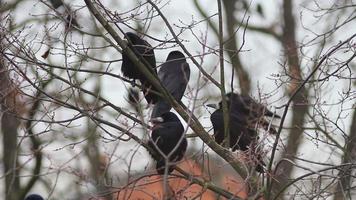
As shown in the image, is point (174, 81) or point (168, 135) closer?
point (168, 135)

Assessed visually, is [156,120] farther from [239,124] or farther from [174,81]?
[239,124]

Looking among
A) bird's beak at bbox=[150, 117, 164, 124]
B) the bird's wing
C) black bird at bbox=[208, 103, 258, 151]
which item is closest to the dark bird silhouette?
black bird at bbox=[208, 103, 258, 151]

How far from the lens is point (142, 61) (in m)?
8.77

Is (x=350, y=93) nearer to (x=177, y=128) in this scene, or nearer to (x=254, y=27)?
(x=177, y=128)

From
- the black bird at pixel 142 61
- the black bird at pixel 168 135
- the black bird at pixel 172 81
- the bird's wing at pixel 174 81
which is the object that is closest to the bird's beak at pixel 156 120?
the black bird at pixel 168 135

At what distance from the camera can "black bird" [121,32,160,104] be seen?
8.73 m

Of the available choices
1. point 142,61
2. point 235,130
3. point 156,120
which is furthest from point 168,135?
point 235,130

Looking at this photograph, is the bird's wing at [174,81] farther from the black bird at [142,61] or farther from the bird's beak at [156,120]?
the bird's beak at [156,120]

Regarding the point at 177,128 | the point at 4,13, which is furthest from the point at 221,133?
the point at 4,13

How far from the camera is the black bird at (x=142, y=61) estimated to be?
8.73 metres

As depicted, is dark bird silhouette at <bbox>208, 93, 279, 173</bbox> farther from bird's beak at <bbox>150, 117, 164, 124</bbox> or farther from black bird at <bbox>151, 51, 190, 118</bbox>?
bird's beak at <bbox>150, 117, 164, 124</bbox>

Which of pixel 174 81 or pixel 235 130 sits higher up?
pixel 174 81

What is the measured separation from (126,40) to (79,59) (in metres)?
0.71

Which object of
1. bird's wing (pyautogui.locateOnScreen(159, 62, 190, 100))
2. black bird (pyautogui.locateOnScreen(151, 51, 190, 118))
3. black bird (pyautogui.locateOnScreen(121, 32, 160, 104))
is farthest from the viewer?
bird's wing (pyautogui.locateOnScreen(159, 62, 190, 100))
